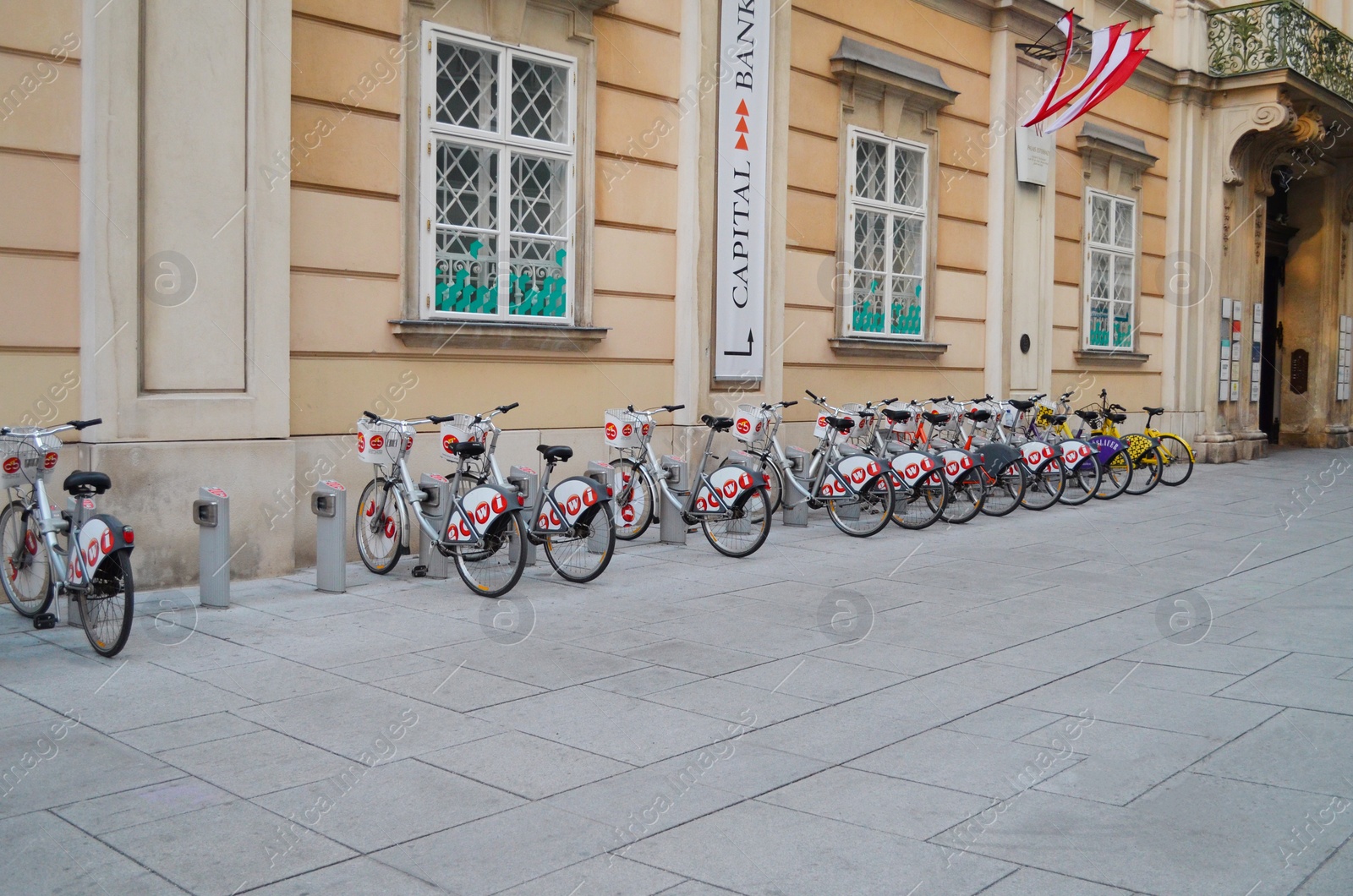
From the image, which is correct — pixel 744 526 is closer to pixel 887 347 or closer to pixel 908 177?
pixel 887 347

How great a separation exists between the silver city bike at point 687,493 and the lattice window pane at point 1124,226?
Answer: 35.2ft

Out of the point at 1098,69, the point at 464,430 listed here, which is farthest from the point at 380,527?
the point at 1098,69

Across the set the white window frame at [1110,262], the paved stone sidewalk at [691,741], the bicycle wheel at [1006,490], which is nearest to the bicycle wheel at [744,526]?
the paved stone sidewalk at [691,741]

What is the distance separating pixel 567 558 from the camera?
26.9 feet

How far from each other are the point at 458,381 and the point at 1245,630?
18.9 ft

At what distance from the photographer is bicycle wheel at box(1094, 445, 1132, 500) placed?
13898mm

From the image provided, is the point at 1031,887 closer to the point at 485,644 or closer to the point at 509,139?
the point at 485,644

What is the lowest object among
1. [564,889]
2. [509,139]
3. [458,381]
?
[564,889]

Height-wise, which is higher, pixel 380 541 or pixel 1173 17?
pixel 1173 17

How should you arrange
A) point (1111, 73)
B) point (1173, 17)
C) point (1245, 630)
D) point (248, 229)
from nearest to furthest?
1. point (1245, 630)
2. point (248, 229)
3. point (1111, 73)
4. point (1173, 17)

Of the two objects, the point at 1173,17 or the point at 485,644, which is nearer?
the point at 485,644

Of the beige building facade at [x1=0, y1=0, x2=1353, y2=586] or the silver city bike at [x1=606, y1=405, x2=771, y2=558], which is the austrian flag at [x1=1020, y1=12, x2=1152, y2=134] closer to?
the beige building facade at [x1=0, y1=0, x2=1353, y2=586]

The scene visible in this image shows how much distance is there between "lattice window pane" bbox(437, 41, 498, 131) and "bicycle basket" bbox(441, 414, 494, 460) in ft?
8.68

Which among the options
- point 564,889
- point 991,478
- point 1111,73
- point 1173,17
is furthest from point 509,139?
point 1173,17
